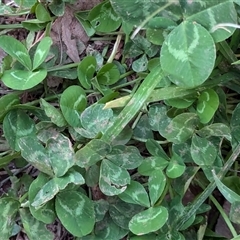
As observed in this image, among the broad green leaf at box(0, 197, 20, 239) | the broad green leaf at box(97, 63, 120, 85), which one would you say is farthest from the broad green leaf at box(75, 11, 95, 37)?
the broad green leaf at box(0, 197, 20, 239)

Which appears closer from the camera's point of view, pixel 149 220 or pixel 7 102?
pixel 149 220

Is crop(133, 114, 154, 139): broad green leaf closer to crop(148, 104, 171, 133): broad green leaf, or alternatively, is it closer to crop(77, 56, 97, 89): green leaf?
crop(148, 104, 171, 133): broad green leaf

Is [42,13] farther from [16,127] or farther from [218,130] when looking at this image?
[218,130]

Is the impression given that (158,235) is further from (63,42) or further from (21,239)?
(63,42)

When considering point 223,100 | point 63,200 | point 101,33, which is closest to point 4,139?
point 63,200

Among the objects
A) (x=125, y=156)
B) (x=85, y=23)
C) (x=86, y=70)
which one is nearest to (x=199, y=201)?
(x=125, y=156)
